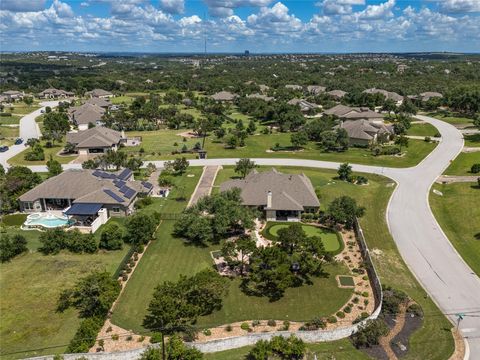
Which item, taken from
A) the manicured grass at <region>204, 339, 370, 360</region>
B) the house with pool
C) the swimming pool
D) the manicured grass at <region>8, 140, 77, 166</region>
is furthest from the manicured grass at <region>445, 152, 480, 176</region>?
the manicured grass at <region>8, 140, 77, 166</region>

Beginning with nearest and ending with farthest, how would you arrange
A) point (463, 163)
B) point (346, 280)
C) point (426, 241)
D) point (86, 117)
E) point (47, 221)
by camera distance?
point (346, 280), point (426, 241), point (47, 221), point (463, 163), point (86, 117)

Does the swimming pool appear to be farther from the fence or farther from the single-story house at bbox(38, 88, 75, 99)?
the single-story house at bbox(38, 88, 75, 99)

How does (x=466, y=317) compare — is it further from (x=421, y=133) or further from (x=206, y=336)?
(x=421, y=133)

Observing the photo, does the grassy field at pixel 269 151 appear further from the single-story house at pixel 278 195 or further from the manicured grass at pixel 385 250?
the single-story house at pixel 278 195

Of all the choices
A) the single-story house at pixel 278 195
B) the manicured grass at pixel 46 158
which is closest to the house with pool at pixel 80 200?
the single-story house at pixel 278 195

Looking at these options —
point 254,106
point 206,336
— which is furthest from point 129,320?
point 254,106

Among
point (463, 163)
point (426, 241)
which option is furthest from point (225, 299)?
point (463, 163)

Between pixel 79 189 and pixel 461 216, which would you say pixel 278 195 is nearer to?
pixel 461 216
